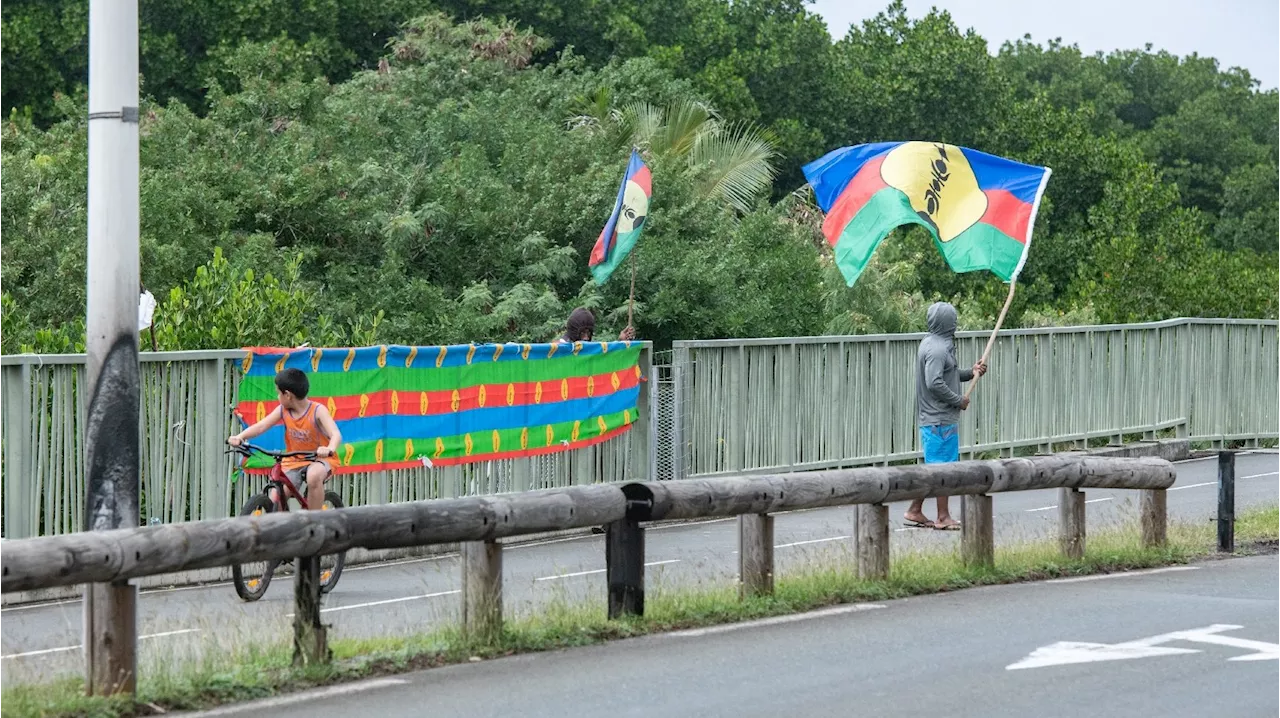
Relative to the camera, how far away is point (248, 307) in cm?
1691

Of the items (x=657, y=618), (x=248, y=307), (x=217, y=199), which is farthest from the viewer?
(x=217, y=199)

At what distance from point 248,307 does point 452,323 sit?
19.4 ft

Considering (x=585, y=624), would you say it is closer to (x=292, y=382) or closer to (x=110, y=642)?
(x=110, y=642)

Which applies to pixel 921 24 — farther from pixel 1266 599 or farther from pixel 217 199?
pixel 1266 599

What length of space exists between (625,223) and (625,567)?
28.4ft

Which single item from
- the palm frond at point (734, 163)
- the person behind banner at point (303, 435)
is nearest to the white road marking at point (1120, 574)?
the person behind banner at point (303, 435)

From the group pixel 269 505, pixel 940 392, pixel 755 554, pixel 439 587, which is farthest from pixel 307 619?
pixel 940 392

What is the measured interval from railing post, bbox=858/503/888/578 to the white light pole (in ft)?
17.2

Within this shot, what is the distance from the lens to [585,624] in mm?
10125

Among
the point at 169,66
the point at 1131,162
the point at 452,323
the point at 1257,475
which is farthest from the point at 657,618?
the point at 1131,162

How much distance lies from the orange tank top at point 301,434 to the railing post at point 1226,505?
6.87 m

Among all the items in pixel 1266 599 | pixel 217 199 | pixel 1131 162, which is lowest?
pixel 1266 599

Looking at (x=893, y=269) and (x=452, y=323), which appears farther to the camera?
(x=893, y=269)

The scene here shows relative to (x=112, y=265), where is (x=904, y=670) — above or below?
below
